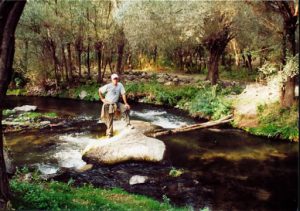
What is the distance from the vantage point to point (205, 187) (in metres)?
13.9

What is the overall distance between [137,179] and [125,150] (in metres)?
2.30

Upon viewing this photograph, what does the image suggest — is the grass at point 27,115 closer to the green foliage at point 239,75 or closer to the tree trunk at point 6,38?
the tree trunk at point 6,38

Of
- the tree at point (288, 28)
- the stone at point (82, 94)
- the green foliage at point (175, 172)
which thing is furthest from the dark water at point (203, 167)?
the stone at point (82, 94)

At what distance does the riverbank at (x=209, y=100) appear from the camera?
21875mm

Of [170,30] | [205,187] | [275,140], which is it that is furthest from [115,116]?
[170,30]

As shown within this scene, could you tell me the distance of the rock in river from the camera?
1627 cm

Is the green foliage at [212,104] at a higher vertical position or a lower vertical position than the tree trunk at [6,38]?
lower

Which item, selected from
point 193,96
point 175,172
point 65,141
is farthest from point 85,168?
point 193,96

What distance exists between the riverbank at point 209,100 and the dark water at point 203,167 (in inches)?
46.5

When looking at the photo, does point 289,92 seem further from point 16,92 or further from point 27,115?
point 16,92

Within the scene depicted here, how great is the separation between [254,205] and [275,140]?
9.23 m

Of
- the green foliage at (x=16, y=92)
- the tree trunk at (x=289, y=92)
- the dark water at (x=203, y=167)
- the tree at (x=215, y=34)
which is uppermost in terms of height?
the tree at (x=215, y=34)

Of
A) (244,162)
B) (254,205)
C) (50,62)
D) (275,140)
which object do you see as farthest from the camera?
(50,62)

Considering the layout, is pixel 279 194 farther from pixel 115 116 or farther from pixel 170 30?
pixel 170 30
